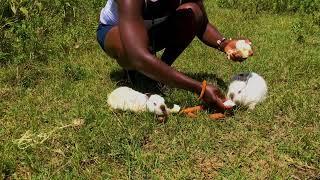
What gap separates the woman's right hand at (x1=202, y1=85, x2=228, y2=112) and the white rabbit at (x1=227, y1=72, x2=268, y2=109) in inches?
7.1

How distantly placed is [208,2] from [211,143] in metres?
4.32

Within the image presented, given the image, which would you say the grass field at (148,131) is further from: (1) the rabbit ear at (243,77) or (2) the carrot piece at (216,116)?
(1) the rabbit ear at (243,77)

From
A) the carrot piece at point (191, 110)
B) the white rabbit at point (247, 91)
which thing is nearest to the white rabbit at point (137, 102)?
the carrot piece at point (191, 110)

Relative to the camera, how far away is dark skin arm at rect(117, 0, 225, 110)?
11.2 feet

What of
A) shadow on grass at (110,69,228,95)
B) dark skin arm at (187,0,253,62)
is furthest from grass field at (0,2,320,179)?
dark skin arm at (187,0,253,62)

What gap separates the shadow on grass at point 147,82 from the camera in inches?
166

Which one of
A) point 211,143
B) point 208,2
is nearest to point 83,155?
point 211,143

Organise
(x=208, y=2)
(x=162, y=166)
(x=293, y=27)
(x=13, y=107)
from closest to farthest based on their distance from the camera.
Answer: (x=162, y=166)
(x=13, y=107)
(x=293, y=27)
(x=208, y=2)

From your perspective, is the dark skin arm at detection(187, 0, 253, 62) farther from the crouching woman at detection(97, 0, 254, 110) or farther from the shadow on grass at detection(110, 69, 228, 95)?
the shadow on grass at detection(110, 69, 228, 95)

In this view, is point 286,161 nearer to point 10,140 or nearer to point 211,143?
point 211,143

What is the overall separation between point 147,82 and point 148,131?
1010 mm

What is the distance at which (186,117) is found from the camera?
3.61m

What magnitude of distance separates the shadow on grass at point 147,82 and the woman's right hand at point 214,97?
712 millimetres

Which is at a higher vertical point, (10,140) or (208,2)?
(10,140)
